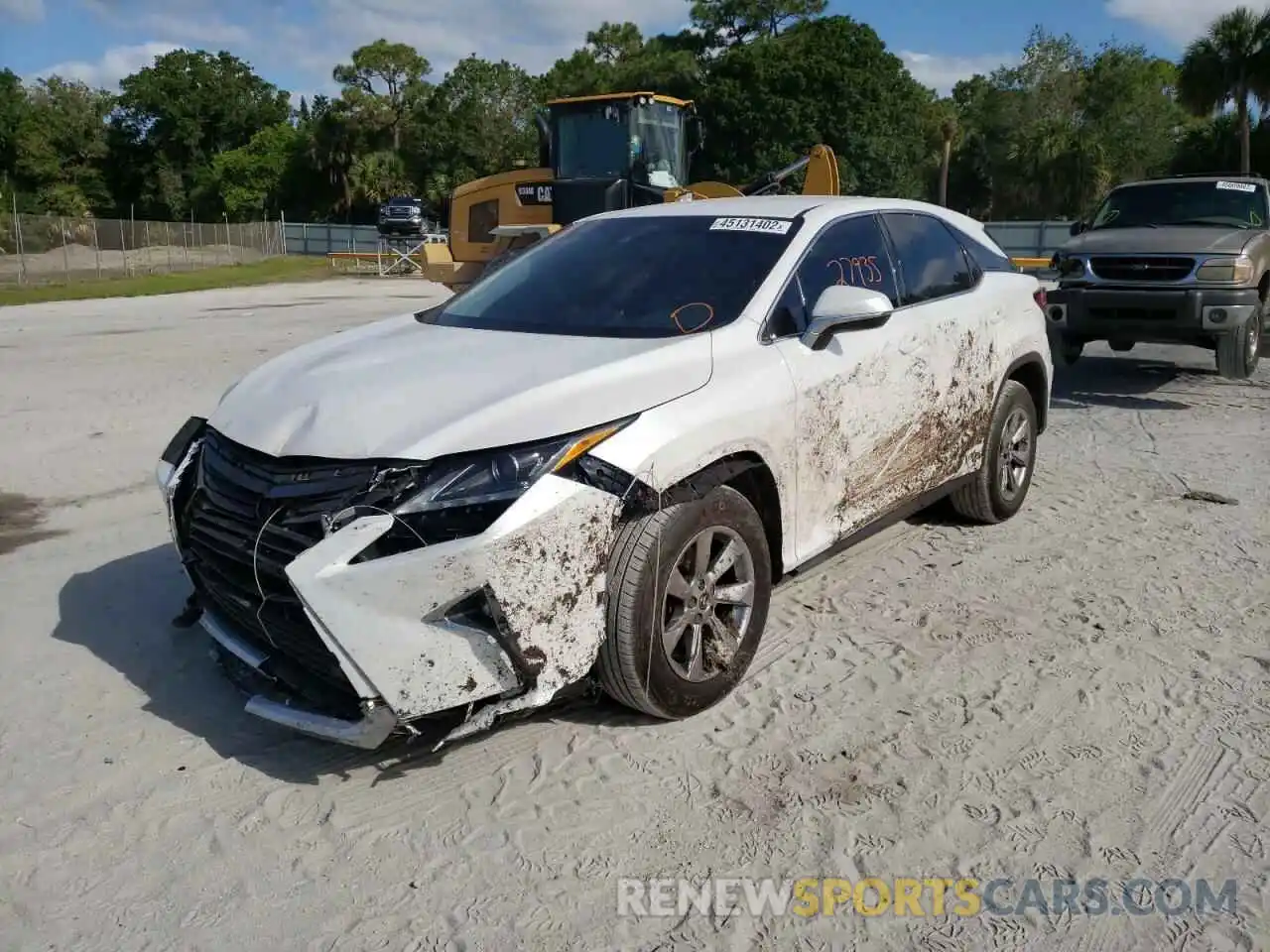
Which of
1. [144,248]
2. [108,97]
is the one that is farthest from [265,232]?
[108,97]

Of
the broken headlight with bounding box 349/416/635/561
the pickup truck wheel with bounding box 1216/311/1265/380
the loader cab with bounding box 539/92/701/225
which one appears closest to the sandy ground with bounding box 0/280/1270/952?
the broken headlight with bounding box 349/416/635/561

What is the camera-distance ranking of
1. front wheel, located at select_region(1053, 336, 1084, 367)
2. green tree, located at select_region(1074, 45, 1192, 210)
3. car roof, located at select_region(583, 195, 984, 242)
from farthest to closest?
green tree, located at select_region(1074, 45, 1192, 210) < front wheel, located at select_region(1053, 336, 1084, 367) < car roof, located at select_region(583, 195, 984, 242)

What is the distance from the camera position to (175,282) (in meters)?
31.9

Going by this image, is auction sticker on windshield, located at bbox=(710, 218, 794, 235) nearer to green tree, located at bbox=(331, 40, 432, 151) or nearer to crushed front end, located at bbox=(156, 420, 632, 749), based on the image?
crushed front end, located at bbox=(156, 420, 632, 749)

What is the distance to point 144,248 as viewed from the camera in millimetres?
37219

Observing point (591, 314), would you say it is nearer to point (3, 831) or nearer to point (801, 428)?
point (801, 428)

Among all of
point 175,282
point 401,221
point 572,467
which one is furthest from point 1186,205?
point 401,221

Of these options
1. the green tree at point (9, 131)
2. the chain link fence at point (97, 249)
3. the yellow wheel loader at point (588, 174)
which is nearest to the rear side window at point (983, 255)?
the yellow wheel loader at point (588, 174)

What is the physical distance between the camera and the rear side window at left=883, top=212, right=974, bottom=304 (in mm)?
5090

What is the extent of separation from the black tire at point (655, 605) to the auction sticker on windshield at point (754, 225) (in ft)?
4.34

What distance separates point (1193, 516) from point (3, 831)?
5828 mm

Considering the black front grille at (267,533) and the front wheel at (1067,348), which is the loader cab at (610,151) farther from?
the black front grille at (267,533)

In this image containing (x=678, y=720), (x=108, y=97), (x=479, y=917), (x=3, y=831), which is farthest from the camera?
(x=108, y=97)

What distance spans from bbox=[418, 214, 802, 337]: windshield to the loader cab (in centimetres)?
1142
